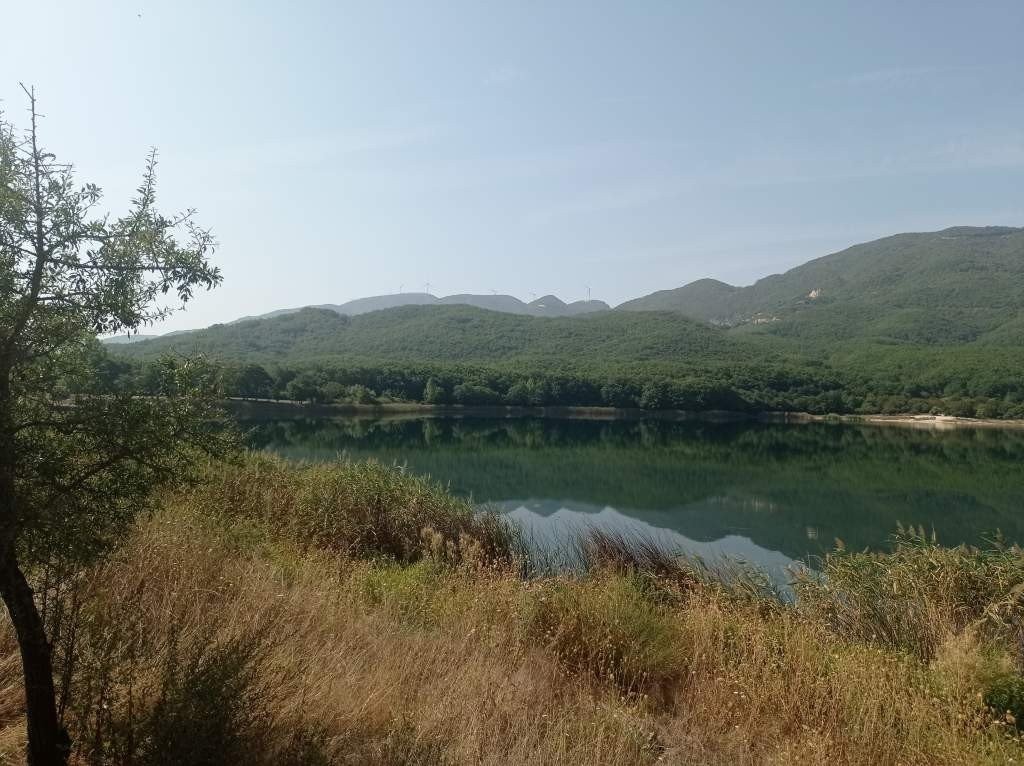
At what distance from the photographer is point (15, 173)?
244cm

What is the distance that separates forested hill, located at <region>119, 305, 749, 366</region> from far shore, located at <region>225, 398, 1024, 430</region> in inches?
966

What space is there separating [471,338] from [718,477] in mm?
89053

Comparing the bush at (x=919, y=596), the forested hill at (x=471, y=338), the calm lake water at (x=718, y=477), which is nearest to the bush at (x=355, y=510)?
the calm lake water at (x=718, y=477)

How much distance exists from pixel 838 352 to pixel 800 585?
108m

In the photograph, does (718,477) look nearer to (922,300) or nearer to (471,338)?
(471,338)

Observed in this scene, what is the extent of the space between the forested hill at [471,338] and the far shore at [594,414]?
80.5 feet

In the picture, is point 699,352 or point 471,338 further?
point 471,338

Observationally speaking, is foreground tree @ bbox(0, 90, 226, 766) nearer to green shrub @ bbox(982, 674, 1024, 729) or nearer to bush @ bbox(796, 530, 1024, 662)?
green shrub @ bbox(982, 674, 1024, 729)

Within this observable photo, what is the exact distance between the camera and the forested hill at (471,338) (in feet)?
346

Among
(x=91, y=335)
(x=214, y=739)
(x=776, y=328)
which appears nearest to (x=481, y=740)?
(x=214, y=739)

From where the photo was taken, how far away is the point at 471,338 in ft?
388

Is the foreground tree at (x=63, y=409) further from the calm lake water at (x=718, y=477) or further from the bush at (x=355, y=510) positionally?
the calm lake water at (x=718, y=477)

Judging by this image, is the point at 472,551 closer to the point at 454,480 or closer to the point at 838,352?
the point at 454,480

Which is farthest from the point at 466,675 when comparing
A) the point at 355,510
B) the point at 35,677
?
the point at 355,510
